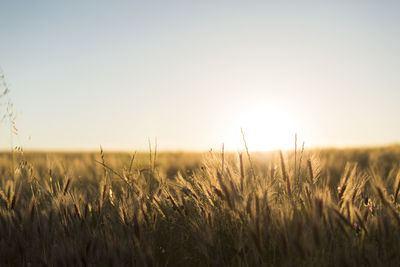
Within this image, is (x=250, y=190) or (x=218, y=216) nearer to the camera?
(x=250, y=190)

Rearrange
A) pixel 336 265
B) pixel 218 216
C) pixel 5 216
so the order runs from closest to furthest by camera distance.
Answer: pixel 336 265 < pixel 218 216 < pixel 5 216

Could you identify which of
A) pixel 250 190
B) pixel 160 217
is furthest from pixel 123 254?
pixel 250 190

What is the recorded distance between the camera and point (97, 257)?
1.46 meters

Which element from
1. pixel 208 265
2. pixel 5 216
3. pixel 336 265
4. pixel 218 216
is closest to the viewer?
pixel 336 265

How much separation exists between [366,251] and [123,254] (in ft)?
3.33

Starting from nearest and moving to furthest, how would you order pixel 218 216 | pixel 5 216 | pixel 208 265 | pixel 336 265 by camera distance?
pixel 336 265
pixel 208 265
pixel 218 216
pixel 5 216

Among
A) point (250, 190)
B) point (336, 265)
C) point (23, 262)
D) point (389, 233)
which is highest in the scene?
point (250, 190)

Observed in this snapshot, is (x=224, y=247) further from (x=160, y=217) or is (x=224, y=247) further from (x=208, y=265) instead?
(x=160, y=217)

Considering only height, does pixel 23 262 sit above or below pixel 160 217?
below

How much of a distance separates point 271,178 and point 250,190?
0.41 metres

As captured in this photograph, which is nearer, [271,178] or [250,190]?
[250,190]

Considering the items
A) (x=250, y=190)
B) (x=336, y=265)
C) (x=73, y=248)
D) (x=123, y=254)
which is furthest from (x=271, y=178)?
(x=73, y=248)

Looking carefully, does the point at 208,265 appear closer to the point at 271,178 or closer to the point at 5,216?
the point at 271,178

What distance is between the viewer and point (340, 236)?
1.52m
